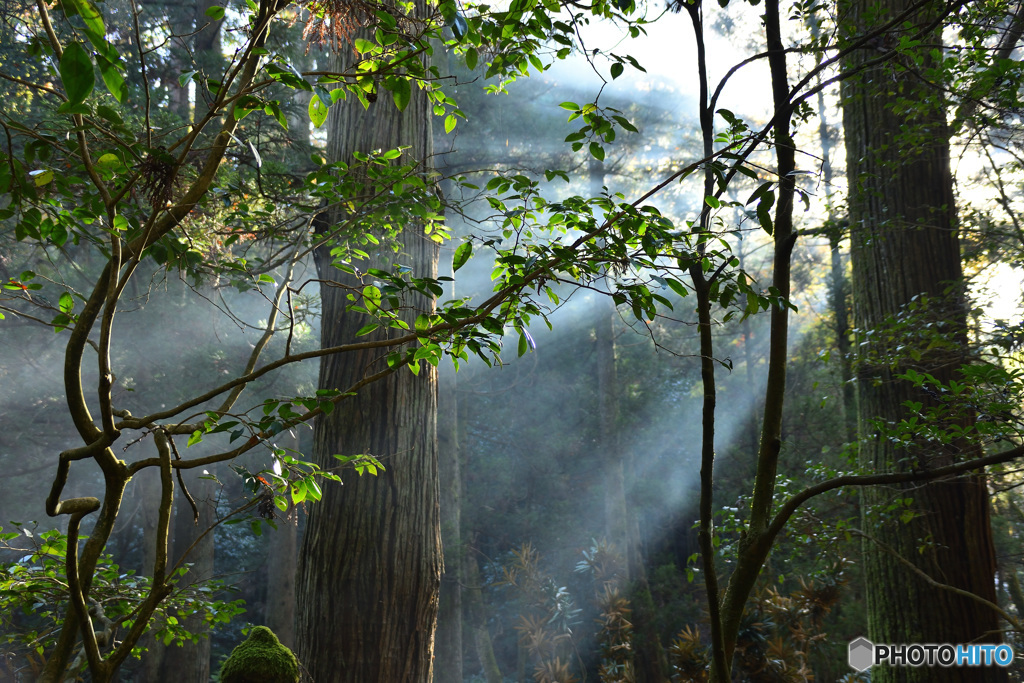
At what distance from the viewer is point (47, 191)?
1459mm

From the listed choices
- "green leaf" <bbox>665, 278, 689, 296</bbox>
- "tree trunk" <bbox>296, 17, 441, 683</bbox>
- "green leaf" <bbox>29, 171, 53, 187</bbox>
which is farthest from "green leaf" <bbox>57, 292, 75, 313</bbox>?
"green leaf" <bbox>665, 278, 689, 296</bbox>

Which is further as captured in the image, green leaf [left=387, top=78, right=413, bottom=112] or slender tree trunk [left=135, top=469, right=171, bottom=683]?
slender tree trunk [left=135, top=469, right=171, bottom=683]

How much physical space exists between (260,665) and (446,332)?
1008 millimetres

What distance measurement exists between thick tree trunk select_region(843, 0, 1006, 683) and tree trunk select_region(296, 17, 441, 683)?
2.23 meters

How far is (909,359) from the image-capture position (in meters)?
3.26

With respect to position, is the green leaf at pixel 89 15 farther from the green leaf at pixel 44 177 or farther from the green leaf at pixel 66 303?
the green leaf at pixel 66 303

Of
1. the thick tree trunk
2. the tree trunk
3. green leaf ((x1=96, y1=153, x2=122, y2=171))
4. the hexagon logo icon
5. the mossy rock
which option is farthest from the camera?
the hexagon logo icon

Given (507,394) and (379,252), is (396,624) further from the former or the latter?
(507,394)

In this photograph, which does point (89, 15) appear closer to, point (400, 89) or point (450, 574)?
point (400, 89)

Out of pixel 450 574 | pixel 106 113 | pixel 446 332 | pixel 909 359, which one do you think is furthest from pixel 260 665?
pixel 450 574

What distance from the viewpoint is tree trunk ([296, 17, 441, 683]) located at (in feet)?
8.91

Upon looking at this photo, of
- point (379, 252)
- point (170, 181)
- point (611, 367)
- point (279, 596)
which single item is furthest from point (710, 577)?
point (611, 367)

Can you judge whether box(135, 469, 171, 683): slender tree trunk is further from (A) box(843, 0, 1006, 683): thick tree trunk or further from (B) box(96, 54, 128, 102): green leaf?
(B) box(96, 54, 128, 102): green leaf

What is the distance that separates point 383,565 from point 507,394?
1041 centimetres
